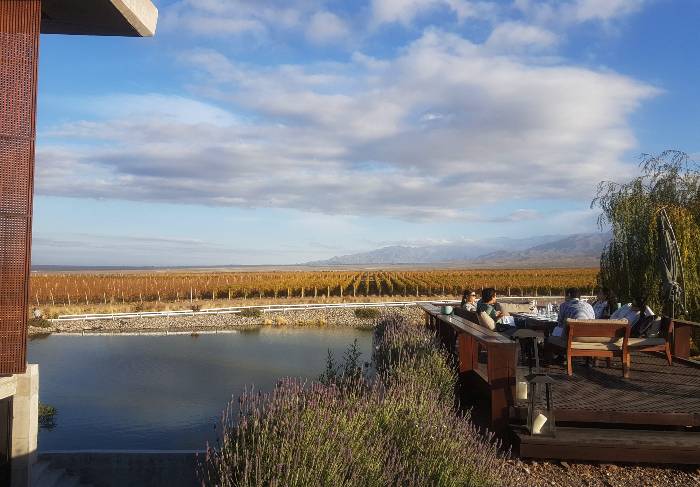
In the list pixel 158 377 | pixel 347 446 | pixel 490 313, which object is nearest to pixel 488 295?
pixel 490 313

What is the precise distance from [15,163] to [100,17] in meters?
1.73

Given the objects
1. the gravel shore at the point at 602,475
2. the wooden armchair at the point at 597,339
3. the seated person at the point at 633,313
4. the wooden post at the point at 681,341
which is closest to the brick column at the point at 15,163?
the gravel shore at the point at 602,475

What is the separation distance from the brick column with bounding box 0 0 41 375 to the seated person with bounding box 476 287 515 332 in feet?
15.6

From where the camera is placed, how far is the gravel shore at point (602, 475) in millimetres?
4645

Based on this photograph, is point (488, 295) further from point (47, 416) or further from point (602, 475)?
point (47, 416)

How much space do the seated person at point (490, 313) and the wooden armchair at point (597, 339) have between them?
883 millimetres

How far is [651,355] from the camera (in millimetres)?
8180

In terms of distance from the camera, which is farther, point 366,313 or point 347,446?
point 366,313

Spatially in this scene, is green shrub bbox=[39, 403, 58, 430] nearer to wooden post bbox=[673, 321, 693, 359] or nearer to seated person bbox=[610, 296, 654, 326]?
seated person bbox=[610, 296, 654, 326]

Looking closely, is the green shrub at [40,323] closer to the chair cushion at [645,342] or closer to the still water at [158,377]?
the still water at [158,377]

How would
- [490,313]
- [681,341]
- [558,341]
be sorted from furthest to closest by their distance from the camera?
[490,313]
[681,341]
[558,341]

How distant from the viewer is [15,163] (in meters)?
5.30

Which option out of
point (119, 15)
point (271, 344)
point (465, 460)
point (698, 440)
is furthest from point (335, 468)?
point (271, 344)

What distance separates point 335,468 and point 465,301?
653 centimetres
